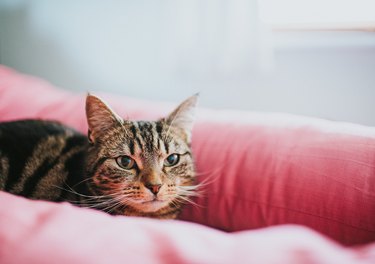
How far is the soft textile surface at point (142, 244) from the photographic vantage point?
503mm

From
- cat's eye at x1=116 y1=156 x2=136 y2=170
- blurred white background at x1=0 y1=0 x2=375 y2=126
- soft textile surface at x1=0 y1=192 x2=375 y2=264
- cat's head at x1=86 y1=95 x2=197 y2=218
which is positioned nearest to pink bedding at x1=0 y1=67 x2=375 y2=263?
soft textile surface at x1=0 y1=192 x2=375 y2=264

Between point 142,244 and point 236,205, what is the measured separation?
533mm

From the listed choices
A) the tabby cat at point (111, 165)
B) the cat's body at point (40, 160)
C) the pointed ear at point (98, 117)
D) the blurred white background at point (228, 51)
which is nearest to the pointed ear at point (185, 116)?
the tabby cat at point (111, 165)

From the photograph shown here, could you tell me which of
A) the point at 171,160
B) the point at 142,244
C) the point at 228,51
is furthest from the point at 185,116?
the point at 142,244

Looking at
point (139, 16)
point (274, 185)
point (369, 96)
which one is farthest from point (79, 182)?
point (369, 96)

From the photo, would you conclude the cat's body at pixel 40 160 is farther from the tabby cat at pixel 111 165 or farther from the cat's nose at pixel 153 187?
the cat's nose at pixel 153 187

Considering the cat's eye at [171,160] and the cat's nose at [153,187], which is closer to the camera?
the cat's nose at [153,187]

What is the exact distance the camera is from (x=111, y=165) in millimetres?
997

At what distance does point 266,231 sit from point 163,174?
0.44m

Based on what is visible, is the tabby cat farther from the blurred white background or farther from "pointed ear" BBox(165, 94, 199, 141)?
the blurred white background

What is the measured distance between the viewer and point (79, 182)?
1.05 meters

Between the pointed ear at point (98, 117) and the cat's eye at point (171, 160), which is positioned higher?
the pointed ear at point (98, 117)

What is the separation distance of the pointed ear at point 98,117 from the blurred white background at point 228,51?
611 mm

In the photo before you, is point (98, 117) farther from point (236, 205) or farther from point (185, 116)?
point (236, 205)
